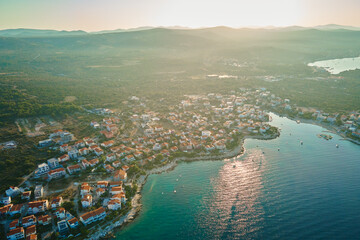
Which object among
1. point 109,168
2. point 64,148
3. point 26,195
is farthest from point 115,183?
point 64,148

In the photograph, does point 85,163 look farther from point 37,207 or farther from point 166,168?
point 166,168

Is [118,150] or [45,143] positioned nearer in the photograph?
[118,150]

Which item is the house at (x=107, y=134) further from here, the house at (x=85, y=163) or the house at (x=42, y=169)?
the house at (x=42, y=169)

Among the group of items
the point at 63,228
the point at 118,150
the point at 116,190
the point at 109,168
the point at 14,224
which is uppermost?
the point at 118,150

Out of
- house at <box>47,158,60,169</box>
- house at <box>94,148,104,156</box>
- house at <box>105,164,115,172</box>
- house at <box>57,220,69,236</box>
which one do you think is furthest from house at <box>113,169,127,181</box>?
house at <box>47,158,60,169</box>

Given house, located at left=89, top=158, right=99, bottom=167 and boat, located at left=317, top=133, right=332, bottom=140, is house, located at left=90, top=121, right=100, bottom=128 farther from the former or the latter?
boat, located at left=317, top=133, right=332, bottom=140

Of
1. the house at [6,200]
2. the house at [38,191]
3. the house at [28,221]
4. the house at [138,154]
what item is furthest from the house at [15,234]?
the house at [138,154]
